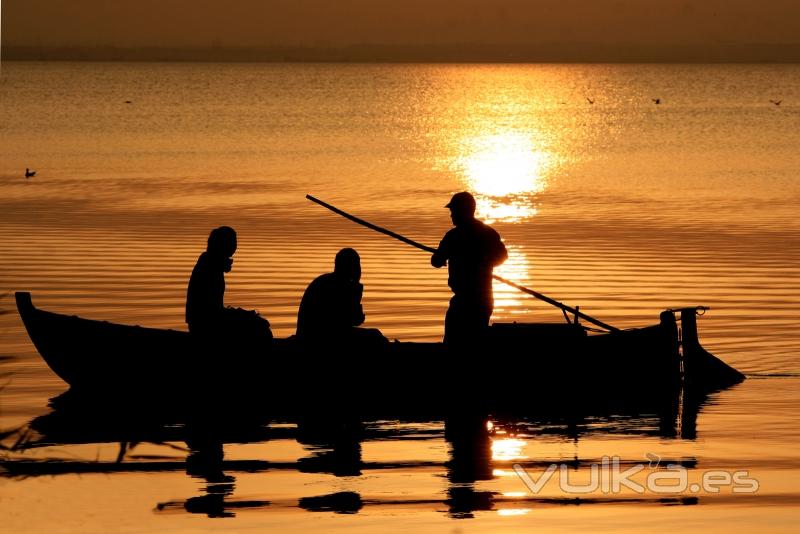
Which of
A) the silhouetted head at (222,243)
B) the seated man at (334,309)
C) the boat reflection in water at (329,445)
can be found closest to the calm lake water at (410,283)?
the boat reflection in water at (329,445)

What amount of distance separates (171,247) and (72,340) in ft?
35.7

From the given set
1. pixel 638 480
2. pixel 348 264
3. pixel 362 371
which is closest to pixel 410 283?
pixel 362 371

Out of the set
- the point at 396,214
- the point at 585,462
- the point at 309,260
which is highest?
the point at 396,214

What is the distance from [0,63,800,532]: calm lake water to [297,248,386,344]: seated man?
94 cm

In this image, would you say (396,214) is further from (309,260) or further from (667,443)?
(667,443)

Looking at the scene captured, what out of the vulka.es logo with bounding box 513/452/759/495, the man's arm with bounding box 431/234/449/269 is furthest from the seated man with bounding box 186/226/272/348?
the vulka.es logo with bounding box 513/452/759/495

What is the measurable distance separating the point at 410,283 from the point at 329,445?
880 centimetres

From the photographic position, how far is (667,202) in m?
35.9

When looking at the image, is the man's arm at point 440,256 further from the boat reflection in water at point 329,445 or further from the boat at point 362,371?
the boat reflection in water at point 329,445

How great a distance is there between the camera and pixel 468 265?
1362 cm

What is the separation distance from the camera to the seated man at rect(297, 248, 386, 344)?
43.0 ft

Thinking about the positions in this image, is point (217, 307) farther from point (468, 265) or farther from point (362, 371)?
point (468, 265)

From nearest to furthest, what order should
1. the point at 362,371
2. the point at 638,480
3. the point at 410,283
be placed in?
the point at 638,480, the point at 362,371, the point at 410,283

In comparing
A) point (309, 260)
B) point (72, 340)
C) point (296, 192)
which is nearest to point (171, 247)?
point (309, 260)
